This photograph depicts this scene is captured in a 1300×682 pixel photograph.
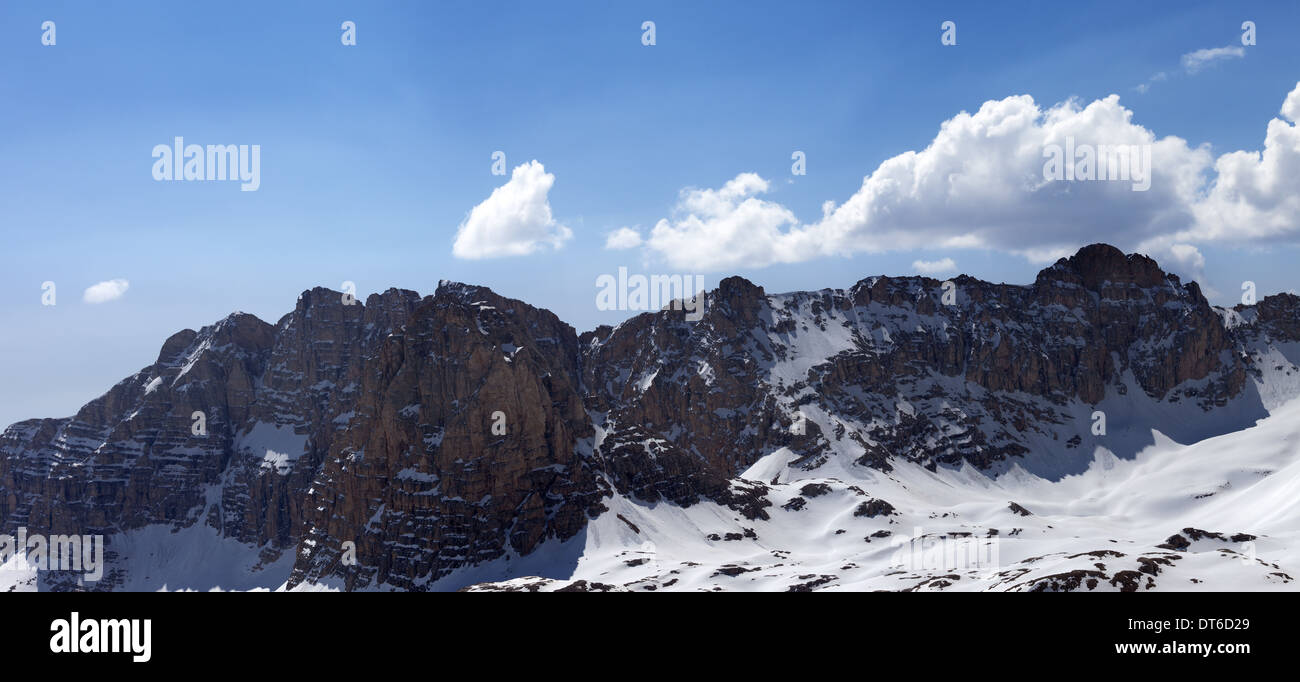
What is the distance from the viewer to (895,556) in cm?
18550

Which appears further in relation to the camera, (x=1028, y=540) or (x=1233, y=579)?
(x=1028, y=540)

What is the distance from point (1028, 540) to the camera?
609ft
